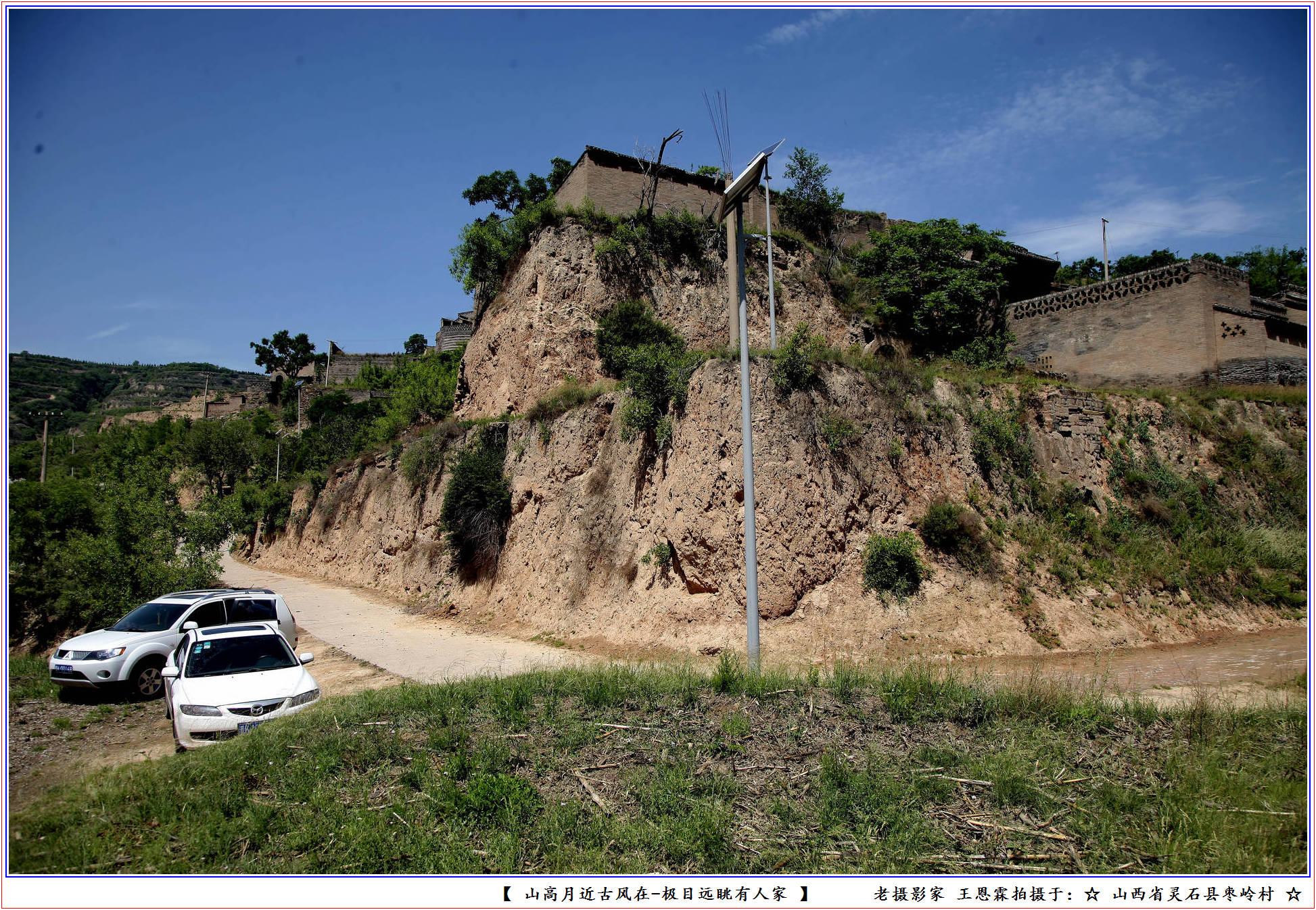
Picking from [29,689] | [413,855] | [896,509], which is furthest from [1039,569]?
[29,689]

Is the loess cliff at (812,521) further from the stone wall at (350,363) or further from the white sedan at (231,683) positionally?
the stone wall at (350,363)

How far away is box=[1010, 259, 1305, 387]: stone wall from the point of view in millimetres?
23125

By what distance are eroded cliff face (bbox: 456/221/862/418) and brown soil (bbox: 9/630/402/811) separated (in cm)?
1358

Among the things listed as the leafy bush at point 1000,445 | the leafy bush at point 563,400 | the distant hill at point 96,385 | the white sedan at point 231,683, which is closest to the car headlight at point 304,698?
the white sedan at point 231,683

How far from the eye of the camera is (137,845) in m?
5.10

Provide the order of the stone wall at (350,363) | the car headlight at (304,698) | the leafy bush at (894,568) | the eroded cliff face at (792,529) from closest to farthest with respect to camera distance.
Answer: the car headlight at (304,698) < the eroded cliff face at (792,529) < the leafy bush at (894,568) < the stone wall at (350,363)

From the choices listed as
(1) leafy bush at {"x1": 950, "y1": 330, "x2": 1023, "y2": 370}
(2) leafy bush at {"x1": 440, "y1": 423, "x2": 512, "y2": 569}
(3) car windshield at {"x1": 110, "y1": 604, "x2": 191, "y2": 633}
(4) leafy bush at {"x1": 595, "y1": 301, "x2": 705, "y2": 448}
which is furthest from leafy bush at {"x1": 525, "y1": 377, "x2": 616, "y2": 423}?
(1) leafy bush at {"x1": 950, "y1": 330, "x2": 1023, "y2": 370}

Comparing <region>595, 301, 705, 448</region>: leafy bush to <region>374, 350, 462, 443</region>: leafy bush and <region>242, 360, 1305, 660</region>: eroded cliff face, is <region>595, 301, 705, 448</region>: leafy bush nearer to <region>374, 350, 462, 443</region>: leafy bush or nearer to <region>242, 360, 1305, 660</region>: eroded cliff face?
<region>242, 360, 1305, 660</region>: eroded cliff face

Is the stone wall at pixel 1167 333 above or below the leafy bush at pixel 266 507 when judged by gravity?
above

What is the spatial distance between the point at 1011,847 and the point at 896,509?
1097 centimetres

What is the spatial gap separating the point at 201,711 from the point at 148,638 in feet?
15.4

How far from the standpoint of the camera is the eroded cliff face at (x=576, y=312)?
2439 centimetres

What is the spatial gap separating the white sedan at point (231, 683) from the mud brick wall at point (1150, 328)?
88.0ft

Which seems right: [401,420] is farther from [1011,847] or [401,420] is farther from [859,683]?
[1011,847]
